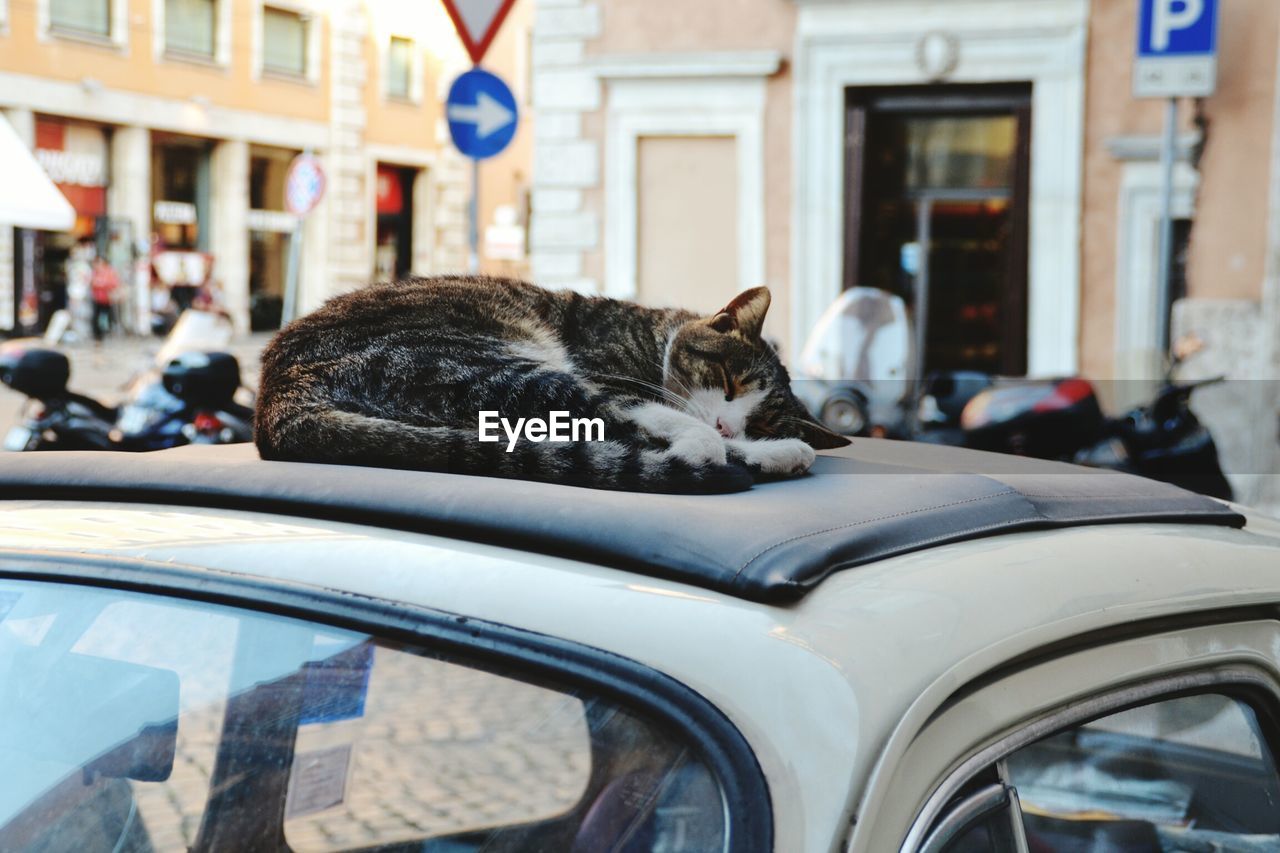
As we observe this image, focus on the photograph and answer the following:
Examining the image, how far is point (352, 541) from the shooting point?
3.85 feet

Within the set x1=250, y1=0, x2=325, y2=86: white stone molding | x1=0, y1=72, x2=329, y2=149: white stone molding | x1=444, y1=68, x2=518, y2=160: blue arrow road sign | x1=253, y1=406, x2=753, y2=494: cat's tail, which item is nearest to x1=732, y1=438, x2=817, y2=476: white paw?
x1=253, y1=406, x2=753, y2=494: cat's tail

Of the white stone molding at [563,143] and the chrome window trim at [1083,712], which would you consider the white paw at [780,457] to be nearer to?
the chrome window trim at [1083,712]

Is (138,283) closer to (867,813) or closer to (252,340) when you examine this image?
(252,340)

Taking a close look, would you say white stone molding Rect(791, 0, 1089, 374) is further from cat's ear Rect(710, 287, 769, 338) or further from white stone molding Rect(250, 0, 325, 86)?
white stone molding Rect(250, 0, 325, 86)

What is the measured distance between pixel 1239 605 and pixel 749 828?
0.72m

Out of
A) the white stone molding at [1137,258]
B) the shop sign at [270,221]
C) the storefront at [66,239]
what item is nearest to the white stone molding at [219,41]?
the storefront at [66,239]

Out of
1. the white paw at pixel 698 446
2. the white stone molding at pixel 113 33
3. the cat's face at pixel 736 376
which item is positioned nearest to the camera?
the white paw at pixel 698 446

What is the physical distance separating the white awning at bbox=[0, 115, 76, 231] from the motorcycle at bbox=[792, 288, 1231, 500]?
260 cm

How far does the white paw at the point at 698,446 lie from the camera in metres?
1.59

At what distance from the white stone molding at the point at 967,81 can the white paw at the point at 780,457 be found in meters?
9.26

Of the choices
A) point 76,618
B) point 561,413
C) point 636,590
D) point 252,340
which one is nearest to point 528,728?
point 636,590

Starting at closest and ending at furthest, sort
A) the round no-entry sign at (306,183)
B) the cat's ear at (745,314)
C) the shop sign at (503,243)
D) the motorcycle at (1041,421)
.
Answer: the cat's ear at (745,314) < the motorcycle at (1041,421) < the round no-entry sign at (306,183) < the shop sign at (503,243)

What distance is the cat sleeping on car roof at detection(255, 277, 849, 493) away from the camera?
1612mm

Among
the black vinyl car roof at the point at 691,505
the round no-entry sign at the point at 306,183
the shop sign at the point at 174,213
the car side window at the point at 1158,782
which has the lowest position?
the car side window at the point at 1158,782
